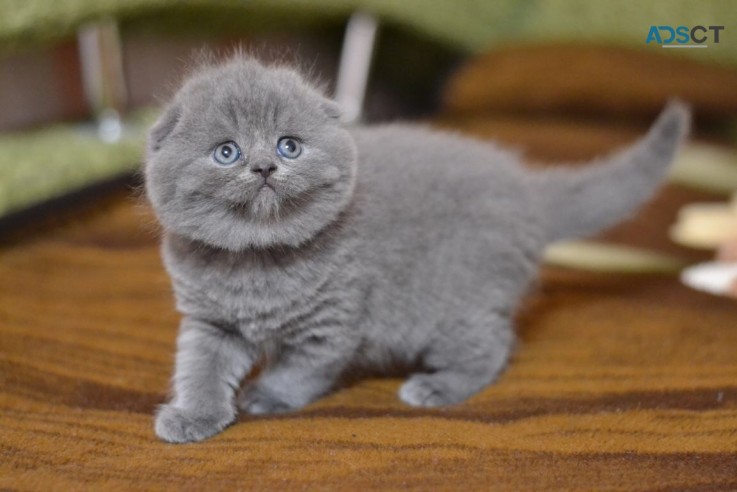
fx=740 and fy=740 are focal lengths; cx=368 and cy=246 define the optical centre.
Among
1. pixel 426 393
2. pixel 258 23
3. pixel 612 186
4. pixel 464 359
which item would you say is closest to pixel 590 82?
pixel 612 186

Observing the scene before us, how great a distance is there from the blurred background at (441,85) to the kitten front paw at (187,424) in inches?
39.9

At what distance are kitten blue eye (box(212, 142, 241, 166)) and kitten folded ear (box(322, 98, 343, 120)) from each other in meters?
0.16

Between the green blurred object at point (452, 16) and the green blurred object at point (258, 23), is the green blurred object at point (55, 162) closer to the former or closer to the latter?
the green blurred object at point (258, 23)

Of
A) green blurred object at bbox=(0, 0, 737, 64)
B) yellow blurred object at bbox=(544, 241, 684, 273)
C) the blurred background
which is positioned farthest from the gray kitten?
green blurred object at bbox=(0, 0, 737, 64)

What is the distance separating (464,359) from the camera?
4.25ft

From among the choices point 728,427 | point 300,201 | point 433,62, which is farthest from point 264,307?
point 433,62

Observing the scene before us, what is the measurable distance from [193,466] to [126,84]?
7.13ft

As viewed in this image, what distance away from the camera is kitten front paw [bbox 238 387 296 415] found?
1.18m

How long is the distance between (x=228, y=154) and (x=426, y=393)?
51 centimetres

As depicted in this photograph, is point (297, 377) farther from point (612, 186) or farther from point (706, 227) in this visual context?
point (706, 227)

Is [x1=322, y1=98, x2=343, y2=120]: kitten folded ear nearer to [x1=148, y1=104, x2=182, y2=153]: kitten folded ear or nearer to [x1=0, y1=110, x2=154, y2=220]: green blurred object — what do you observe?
[x1=148, y1=104, x2=182, y2=153]: kitten folded ear

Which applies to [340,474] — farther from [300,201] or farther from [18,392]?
[18,392]

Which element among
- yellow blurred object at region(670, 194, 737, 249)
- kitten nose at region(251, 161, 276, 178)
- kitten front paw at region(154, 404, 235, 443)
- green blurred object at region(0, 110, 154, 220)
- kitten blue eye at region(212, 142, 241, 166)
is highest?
kitten blue eye at region(212, 142, 241, 166)

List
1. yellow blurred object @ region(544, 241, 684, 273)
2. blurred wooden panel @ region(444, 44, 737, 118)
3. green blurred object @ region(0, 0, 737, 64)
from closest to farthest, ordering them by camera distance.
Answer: yellow blurred object @ region(544, 241, 684, 273), green blurred object @ region(0, 0, 737, 64), blurred wooden panel @ region(444, 44, 737, 118)
